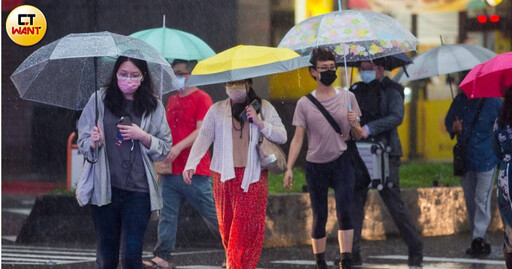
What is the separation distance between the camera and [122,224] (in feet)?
25.5

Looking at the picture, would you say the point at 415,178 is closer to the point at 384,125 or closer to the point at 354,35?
the point at 384,125

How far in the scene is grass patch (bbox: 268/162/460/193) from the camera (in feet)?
49.5

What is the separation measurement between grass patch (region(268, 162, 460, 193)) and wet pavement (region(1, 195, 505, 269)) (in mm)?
1368

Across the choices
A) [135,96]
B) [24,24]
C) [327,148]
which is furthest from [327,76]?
[24,24]

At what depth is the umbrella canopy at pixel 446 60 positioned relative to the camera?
→ 12.2 meters

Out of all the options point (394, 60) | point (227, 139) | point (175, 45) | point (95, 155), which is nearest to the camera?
point (95, 155)

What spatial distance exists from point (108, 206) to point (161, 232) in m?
2.73

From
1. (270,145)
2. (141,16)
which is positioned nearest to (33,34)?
(141,16)

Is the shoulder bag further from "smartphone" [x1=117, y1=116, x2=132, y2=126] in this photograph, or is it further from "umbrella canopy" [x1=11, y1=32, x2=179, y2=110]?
"smartphone" [x1=117, y1=116, x2=132, y2=126]

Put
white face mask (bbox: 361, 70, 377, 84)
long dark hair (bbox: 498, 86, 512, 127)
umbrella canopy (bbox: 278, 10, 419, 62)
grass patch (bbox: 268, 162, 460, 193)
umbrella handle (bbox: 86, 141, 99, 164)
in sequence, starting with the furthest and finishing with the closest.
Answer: grass patch (bbox: 268, 162, 460, 193) → white face mask (bbox: 361, 70, 377, 84) → umbrella canopy (bbox: 278, 10, 419, 62) → long dark hair (bbox: 498, 86, 512, 127) → umbrella handle (bbox: 86, 141, 99, 164)

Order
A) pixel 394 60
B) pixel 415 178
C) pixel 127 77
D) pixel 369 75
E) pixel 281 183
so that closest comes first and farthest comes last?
1. pixel 127 77
2. pixel 369 75
3. pixel 394 60
4. pixel 281 183
5. pixel 415 178

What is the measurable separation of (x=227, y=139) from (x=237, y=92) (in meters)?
0.36

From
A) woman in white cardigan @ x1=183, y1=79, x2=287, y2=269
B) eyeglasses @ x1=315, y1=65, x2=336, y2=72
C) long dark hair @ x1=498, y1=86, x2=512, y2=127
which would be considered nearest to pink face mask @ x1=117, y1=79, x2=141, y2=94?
woman in white cardigan @ x1=183, y1=79, x2=287, y2=269

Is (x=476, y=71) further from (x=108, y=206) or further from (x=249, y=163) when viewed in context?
(x=108, y=206)
